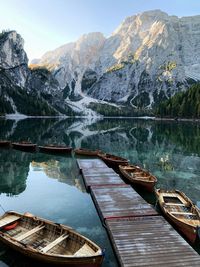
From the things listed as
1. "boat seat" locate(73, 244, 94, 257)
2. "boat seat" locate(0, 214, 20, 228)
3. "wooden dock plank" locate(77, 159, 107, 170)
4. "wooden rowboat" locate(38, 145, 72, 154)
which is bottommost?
"boat seat" locate(73, 244, 94, 257)

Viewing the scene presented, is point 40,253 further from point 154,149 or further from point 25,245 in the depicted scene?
point 154,149

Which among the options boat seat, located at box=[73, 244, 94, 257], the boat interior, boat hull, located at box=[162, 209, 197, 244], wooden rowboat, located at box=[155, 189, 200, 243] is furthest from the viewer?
wooden rowboat, located at box=[155, 189, 200, 243]

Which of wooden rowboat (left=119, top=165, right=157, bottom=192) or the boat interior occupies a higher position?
wooden rowboat (left=119, top=165, right=157, bottom=192)

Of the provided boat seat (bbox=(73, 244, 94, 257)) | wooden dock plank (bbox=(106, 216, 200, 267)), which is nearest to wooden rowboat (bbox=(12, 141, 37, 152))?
wooden dock plank (bbox=(106, 216, 200, 267))

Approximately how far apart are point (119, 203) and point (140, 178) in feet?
30.2

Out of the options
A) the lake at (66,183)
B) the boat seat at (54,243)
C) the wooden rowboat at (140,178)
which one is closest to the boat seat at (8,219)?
the lake at (66,183)

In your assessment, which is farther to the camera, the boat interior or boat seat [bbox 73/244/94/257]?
the boat interior

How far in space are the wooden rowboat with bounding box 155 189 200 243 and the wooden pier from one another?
1092 mm

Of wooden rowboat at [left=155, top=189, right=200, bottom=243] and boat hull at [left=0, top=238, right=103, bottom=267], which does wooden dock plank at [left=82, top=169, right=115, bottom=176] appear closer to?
wooden rowboat at [left=155, top=189, right=200, bottom=243]

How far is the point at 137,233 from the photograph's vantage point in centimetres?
1961

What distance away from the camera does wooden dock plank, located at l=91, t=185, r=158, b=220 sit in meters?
23.6

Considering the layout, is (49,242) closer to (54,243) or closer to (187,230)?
(54,243)

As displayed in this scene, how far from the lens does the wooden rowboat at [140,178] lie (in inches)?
1273

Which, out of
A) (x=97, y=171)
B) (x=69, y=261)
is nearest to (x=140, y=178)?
(x=97, y=171)
